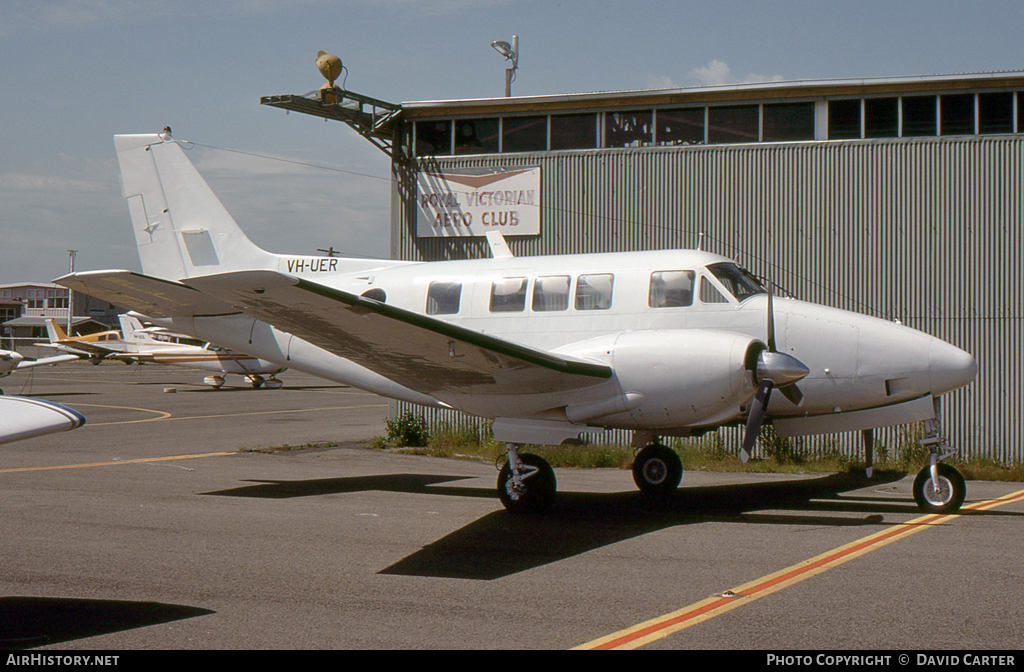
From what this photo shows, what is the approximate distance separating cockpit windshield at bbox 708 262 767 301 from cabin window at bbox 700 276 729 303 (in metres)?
0.15

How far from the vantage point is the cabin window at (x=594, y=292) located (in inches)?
433

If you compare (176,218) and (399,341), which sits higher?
(176,218)

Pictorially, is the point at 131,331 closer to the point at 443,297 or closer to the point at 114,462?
the point at 114,462

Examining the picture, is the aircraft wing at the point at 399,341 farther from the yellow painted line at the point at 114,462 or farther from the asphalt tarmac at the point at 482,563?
the yellow painted line at the point at 114,462

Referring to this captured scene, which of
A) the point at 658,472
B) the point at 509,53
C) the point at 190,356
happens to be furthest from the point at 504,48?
the point at 190,356

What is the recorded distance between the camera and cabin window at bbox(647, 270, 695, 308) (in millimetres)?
10703

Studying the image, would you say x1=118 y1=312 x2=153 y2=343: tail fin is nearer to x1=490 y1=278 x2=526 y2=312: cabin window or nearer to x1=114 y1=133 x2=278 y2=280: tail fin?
x1=114 y1=133 x2=278 y2=280: tail fin

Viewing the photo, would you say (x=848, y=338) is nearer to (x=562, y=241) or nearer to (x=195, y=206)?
(x=562, y=241)

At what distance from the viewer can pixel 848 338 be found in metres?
10.1

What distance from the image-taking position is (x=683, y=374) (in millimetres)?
9281

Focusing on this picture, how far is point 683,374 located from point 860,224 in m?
8.65

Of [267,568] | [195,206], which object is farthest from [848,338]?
[195,206]

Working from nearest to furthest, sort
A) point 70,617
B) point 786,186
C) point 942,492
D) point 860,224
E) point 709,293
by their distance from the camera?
point 70,617
point 942,492
point 709,293
point 860,224
point 786,186
